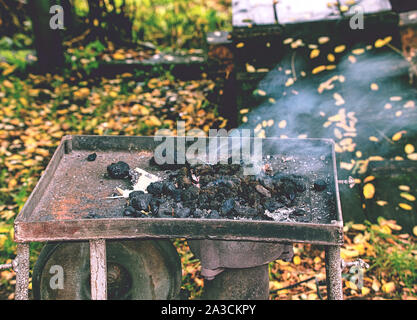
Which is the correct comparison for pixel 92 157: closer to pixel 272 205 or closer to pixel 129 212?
pixel 129 212

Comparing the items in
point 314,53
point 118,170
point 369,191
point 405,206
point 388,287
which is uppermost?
point 314,53

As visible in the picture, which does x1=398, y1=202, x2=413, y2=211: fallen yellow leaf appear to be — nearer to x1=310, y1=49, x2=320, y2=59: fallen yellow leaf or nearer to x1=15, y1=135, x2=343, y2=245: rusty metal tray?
x1=15, y1=135, x2=343, y2=245: rusty metal tray

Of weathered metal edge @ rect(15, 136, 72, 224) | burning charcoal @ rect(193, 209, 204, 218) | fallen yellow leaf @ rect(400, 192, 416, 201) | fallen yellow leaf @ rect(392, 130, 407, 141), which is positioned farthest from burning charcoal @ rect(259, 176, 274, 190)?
fallen yellow leaf @ rect(392, 130, 407, 141)

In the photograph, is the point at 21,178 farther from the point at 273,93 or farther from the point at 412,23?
the point at 412,23

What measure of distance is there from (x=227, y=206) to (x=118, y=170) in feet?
2.81

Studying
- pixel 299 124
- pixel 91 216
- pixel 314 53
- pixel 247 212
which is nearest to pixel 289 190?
pixel 247 212

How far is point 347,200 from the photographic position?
169 inches

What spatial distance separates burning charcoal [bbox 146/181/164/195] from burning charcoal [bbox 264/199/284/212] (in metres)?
0.69

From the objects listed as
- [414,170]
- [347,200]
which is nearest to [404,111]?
[414,170]

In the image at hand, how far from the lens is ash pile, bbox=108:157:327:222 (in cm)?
269

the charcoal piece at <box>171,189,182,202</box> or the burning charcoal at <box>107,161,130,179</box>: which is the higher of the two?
the burning charcoal at <box>107,161,130,179</box>

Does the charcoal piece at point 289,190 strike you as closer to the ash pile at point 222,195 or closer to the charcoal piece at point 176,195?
the ash pile at point 222,195

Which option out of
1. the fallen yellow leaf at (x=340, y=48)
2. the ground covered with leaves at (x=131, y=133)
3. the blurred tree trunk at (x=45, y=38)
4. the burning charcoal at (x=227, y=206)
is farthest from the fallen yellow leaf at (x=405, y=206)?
the blurred tree trunk at (x=45, y=38)

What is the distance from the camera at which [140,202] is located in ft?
9.05
